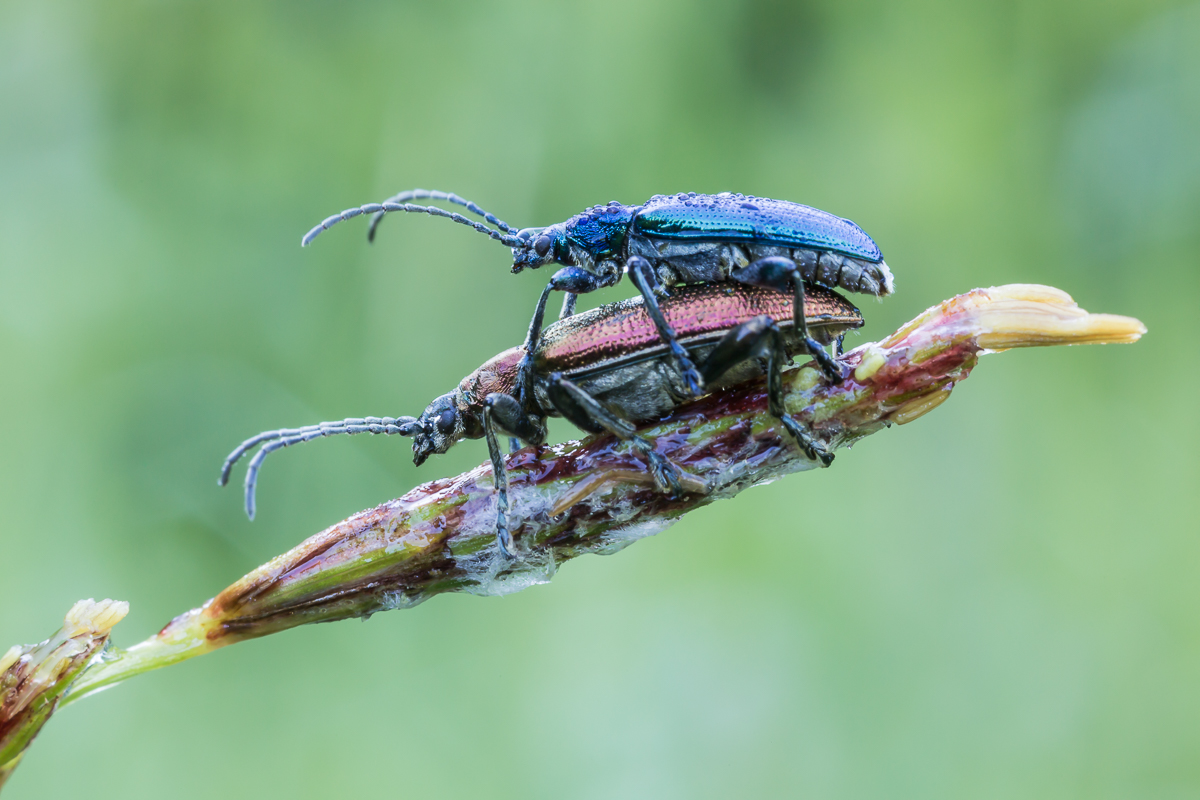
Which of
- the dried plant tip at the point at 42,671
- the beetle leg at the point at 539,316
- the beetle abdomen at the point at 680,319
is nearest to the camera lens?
the dried plant tip at the point at 42,671

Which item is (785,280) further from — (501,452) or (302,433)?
(302,433)

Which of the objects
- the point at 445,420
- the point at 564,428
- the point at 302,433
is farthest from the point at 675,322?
the point at 564,428

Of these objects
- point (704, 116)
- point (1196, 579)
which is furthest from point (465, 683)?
point (1196, 579)

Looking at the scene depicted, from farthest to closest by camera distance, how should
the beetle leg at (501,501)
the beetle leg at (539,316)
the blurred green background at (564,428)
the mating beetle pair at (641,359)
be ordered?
the blurred green background at (564,428) < the beetle leg at (539,316) < the mating beetle pair at (641,359) < the beetle leg at (501,501)

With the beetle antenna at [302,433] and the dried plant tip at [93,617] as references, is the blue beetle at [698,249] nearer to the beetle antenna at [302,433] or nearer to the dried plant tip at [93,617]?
the beetle antenna at [302,433]

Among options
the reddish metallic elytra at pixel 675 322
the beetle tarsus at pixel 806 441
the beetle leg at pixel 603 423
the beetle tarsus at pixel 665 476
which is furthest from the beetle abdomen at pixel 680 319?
the beetle tarsus at pixel 665 476

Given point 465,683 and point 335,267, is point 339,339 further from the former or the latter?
Answer: point 465,683

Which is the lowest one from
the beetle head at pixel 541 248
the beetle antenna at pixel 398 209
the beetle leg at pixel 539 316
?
the beetle leg at pixel 539 316
